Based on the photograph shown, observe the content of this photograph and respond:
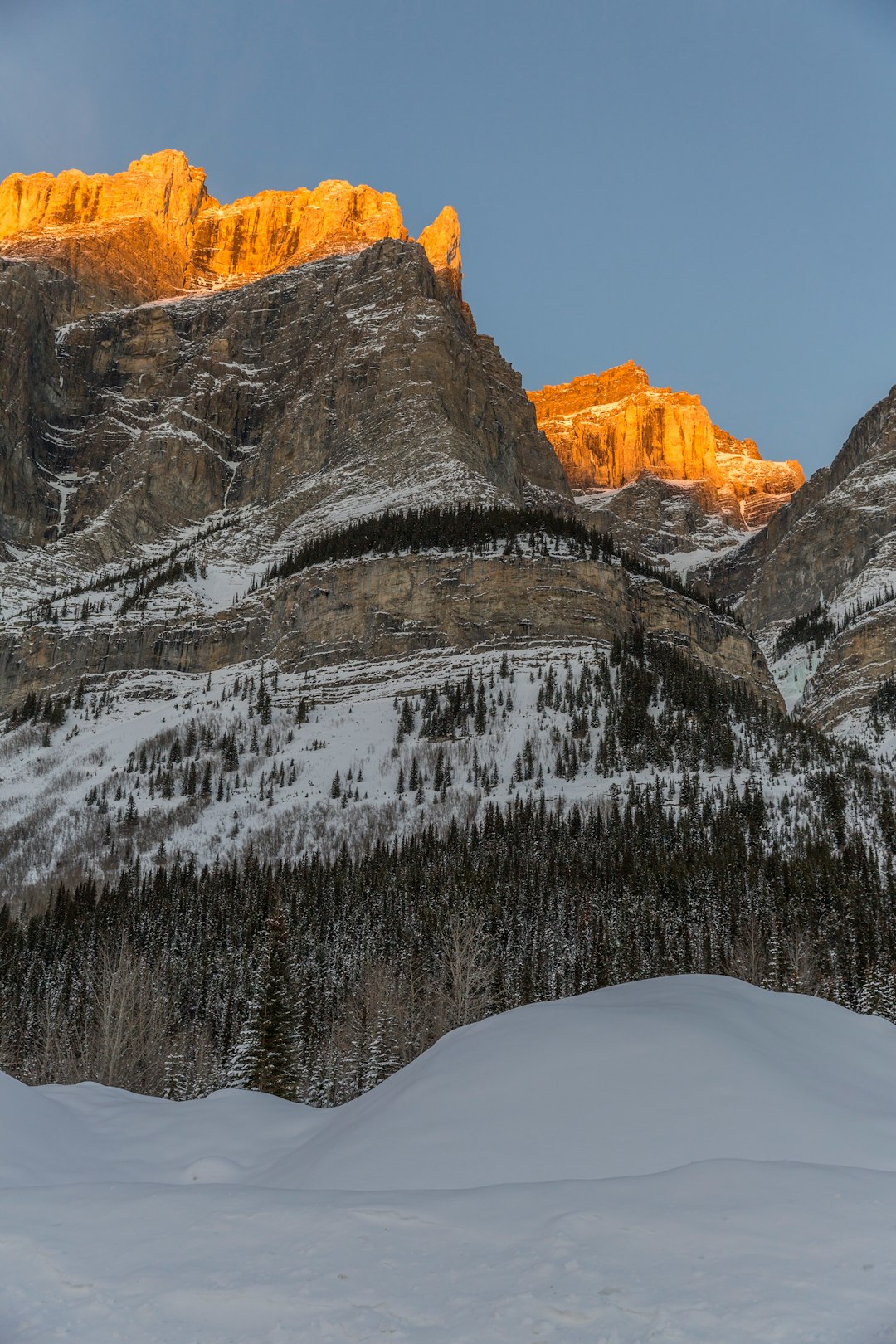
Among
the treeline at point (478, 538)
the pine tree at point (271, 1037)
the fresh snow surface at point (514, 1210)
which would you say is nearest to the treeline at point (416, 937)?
the pine tree at point (271, 1037)

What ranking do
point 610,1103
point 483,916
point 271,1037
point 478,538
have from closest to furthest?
1. point 610,1103
2. point 271,1037
3. point 483,916
4. point 478,538

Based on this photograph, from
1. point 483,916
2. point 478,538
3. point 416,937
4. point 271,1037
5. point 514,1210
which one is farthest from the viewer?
point 478,538

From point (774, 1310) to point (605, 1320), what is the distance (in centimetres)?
117

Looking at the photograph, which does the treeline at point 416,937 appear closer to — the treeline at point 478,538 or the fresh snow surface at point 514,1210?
the fresh snow surface at point 514,1210

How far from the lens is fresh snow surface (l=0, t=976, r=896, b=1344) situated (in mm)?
7254

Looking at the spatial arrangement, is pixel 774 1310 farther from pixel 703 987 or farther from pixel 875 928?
pixel 875 928

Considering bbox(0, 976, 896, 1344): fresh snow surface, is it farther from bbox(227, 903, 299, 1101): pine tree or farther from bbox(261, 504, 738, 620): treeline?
bbox(261, 504, 738, 620): treeline

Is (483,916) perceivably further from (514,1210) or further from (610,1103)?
(514,1210)

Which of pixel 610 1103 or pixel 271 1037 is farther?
pixel 271 1037

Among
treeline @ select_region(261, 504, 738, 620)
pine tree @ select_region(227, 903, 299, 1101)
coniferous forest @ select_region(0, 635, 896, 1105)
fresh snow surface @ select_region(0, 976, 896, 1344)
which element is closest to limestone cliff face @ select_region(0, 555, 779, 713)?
treeline @ select_region(261, 504, 738, 620)

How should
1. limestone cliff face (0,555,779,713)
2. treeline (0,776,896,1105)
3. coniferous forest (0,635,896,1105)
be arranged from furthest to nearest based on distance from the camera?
limestone cliff face (0,555,779,713) → coniferous forest (0,635,896,1105) → treeline (0,776,896,1105)

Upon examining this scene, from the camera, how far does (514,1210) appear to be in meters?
8.69

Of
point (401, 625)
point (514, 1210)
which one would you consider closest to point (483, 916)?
point (514, 1210)

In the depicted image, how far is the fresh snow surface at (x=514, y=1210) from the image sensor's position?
7.25m
